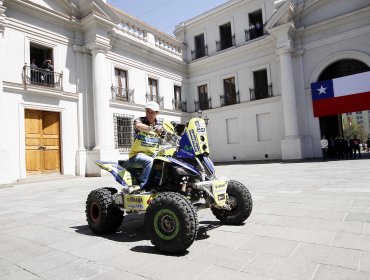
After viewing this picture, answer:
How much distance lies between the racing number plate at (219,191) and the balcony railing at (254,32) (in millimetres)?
21196

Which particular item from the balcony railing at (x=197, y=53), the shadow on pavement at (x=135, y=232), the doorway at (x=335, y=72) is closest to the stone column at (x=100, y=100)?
the balcony railing at (x=197, y=53)

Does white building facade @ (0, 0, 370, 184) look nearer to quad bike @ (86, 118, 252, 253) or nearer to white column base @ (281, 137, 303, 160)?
white column base @ (281, 137, 303, 160)

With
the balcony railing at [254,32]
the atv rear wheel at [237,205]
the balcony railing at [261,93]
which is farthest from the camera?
the balcony railing at [254,32]

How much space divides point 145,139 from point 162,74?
18945 mm

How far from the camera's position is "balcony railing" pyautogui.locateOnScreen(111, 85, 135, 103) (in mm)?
18359

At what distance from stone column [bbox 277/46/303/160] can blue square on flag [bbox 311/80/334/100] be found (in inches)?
49.4

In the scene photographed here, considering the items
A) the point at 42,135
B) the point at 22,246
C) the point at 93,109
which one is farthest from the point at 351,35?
the point at 22,246

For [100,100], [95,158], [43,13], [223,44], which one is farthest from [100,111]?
[223,44]

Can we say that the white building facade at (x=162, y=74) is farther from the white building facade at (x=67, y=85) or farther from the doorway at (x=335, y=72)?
the doorway at (x=335, y=72)

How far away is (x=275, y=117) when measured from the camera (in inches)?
826

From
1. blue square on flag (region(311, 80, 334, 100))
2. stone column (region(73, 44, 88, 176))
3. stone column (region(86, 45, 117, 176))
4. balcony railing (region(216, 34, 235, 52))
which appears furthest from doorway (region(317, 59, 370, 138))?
stone column (region(73, 44, 88, 176))

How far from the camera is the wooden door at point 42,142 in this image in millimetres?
13906

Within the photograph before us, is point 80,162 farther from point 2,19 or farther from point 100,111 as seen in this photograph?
point 2,19

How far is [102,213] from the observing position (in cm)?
408
